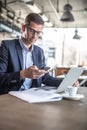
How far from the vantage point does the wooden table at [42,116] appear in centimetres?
97

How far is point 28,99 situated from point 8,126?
59cm

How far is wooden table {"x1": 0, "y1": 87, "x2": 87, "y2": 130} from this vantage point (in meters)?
0.97

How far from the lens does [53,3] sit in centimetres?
980

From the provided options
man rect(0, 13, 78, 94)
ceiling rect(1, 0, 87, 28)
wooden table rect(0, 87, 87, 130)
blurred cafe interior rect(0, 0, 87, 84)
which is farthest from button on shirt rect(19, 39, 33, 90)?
blurred cafe interior rect(0, 0, 87, 84)

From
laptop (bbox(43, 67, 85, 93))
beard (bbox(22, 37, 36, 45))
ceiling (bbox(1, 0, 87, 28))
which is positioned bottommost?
laptop (bbox(43, 67, 85, 93))

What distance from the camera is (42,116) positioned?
115cm

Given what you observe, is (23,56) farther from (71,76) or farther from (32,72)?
(71,76)

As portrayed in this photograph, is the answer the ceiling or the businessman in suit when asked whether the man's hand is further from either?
the ceiling

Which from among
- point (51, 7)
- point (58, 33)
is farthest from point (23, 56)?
point (58, 33)

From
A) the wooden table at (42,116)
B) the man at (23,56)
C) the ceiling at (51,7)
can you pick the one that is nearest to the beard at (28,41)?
the man at (23,56)

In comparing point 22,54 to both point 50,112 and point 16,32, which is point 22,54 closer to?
point 50,112

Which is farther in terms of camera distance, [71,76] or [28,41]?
[28,41]

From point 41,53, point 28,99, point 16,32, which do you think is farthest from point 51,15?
point 28,99

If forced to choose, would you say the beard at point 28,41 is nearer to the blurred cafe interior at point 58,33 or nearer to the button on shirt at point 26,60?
Answer: the button on shirt at point 26,60
